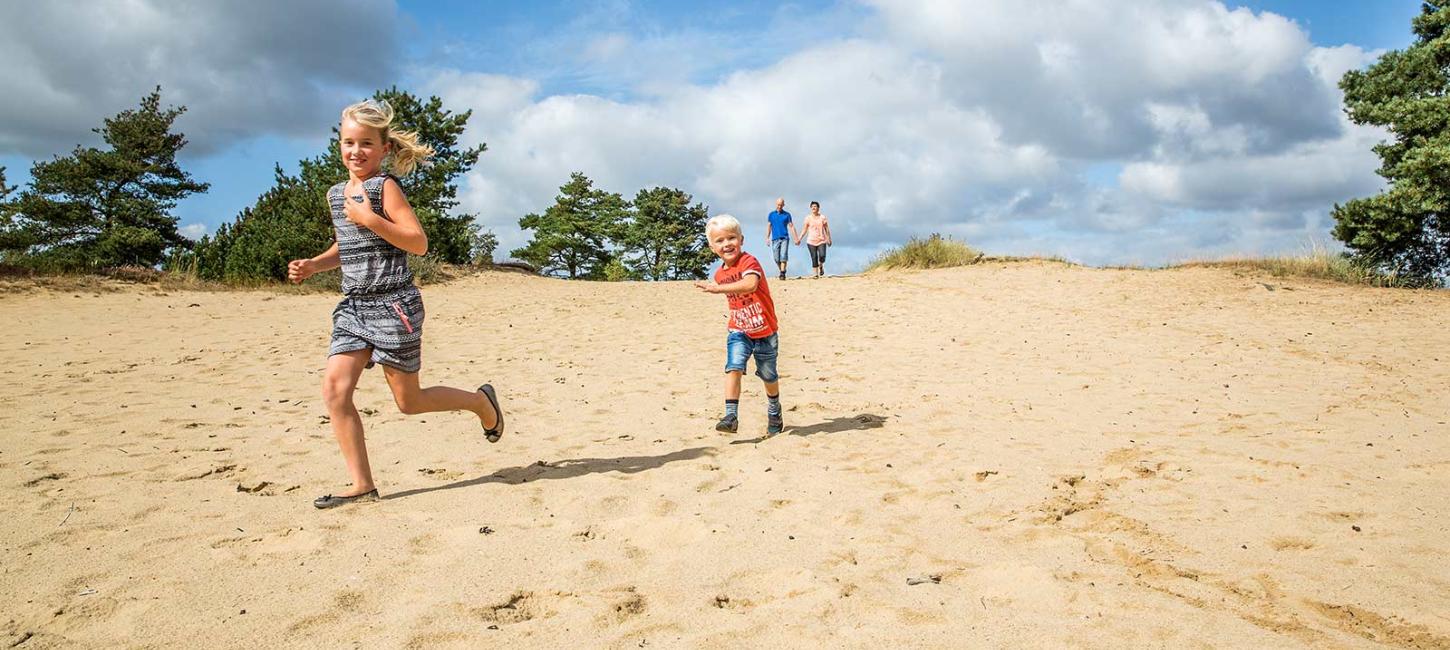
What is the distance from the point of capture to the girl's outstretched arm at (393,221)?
13.3 ft

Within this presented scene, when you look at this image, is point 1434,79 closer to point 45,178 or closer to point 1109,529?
point 1109,529

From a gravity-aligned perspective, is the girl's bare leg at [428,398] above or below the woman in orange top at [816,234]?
below

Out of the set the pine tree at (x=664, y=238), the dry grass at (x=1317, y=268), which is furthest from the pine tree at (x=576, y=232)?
the dry grass at (x=1317, y=268)

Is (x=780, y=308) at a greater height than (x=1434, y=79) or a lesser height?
lesser

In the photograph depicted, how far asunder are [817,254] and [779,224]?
56.9 inches

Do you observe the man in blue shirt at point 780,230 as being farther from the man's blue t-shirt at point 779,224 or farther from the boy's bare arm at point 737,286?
the boy's bare arm at point 737,286

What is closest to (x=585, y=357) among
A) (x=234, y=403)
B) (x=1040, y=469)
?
(x=234, y=403)

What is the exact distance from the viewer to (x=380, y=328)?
4.23 m

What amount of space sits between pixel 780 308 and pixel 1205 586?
41.5 feet

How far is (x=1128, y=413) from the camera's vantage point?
7.15 m

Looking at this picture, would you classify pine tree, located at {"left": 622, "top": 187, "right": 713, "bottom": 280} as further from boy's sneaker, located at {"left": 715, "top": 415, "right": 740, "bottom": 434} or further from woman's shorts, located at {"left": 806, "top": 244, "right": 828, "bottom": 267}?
boy's sneaker, located at {"left": 715, "top": 415, "right": 740, "bottom": 434}

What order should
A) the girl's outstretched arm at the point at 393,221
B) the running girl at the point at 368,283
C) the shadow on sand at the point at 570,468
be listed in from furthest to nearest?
the shadow on sand at the point at 570,468 → the running girl at the point at 368,283 → the girl's outstretched arm at the point at 393,221

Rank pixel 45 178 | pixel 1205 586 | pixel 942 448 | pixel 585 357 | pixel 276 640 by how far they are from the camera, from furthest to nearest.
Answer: pixel 45 178
pixel 585 357
pixel 942 448
pixel 1205 586
pixel 276 640

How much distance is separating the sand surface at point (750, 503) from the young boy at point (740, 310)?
0.45 meters
